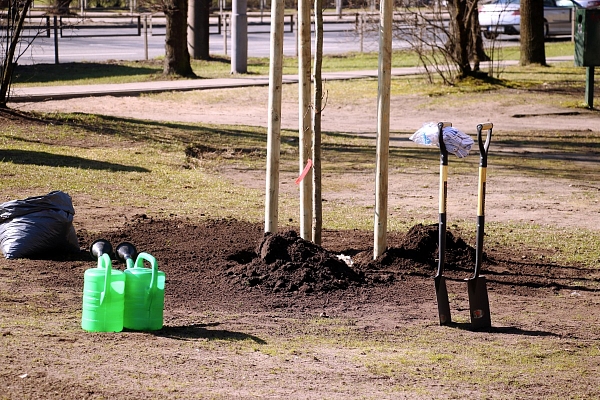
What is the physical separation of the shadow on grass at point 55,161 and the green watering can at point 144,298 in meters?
6.44

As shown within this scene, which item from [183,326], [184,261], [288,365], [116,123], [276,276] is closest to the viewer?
[288,365]

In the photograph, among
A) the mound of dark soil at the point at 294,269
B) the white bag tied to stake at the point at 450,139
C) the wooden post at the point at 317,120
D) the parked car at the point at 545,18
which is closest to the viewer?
the white bag tied to stake at the point at 450,139

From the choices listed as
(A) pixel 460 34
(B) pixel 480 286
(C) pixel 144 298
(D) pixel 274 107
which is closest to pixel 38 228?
(D) pixel 274 107

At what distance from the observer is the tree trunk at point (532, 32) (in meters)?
23.5

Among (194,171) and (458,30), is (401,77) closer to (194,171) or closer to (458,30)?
(458,30)

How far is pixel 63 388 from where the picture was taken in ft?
15.5

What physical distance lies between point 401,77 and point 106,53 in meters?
11.0

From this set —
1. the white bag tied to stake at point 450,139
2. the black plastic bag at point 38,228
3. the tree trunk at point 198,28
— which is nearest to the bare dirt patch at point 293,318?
the black plastic bag at point 38,228

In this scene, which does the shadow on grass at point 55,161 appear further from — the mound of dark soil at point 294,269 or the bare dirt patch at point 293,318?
the mound of dark soil at point 294,269

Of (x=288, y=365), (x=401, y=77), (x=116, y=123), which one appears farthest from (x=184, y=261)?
(x=401, y=77)

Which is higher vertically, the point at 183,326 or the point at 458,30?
the point at 458,30

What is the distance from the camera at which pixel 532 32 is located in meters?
24.3

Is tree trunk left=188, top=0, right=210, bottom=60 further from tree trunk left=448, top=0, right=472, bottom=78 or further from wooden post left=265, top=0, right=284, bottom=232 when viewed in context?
wooden post left=265, top=0, right=284, bottom=232

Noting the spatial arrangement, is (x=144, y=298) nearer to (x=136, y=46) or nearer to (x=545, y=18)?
(x=136, y=46)
